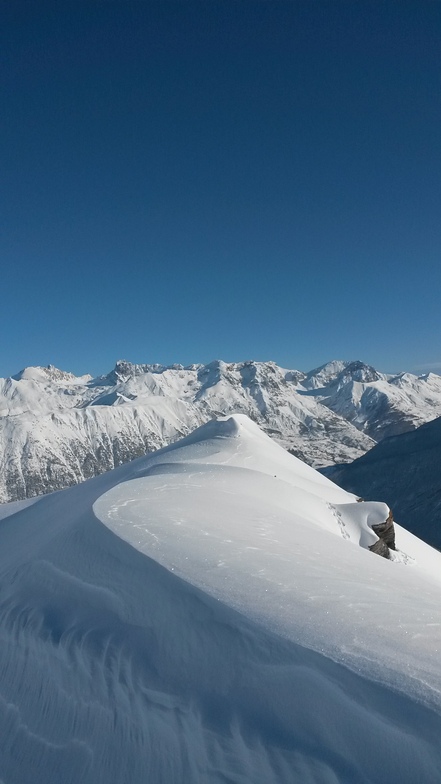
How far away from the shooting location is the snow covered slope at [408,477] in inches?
3831

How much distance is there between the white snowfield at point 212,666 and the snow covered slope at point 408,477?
91811 mm

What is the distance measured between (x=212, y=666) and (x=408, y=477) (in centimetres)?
12792

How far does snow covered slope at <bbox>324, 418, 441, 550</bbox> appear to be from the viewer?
9731 cm

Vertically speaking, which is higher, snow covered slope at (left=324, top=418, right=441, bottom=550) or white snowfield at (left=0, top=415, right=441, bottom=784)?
white snowfield at (left=0, top=415, right=441, bottom=784)

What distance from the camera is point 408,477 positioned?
12012 cm

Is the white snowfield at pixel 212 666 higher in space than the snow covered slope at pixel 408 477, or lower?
higher

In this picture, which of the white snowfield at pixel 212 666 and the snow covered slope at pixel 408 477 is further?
the snow covered slope at pixel 408 477

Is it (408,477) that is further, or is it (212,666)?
(408,477)

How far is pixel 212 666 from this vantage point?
190 inches

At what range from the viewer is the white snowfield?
3676 millimetres

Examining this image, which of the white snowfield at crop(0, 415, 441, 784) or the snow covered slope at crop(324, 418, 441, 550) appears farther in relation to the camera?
the snow covered slope at crop(324, 418, 441, 550)

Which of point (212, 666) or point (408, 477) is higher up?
point (212, 666)

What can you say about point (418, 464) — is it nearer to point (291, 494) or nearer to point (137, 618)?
point (291, 494)

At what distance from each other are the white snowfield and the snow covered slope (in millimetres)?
91811
